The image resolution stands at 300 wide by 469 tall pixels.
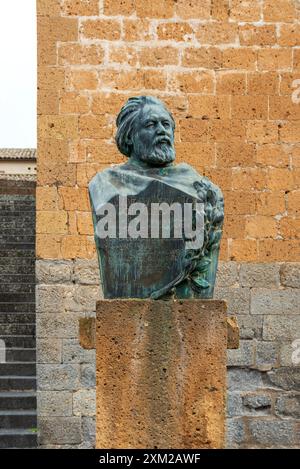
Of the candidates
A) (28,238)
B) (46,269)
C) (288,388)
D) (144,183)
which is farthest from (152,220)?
(28,238)

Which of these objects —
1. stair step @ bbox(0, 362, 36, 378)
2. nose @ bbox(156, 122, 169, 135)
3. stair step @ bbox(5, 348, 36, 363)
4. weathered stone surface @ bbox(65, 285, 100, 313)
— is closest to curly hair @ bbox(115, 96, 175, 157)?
nose @ bbox(156, 122, 169, 135)

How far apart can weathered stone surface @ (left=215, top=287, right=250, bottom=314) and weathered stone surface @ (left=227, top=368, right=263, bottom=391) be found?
49cm

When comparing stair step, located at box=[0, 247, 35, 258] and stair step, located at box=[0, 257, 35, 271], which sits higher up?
stair step, located at box=[0, 247, 35, 258]

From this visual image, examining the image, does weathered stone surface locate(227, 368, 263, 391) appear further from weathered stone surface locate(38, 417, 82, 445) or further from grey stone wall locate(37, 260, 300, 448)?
weathered stone surface locate(38, 417, 82, 445)

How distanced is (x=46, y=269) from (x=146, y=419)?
11.3ft

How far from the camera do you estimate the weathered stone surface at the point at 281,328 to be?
7125 mm

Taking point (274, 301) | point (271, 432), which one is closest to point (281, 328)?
point (274, 301)

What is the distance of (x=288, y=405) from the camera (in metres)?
7.17

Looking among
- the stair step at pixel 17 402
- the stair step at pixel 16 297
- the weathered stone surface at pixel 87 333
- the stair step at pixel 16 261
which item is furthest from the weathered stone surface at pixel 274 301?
the stair step at pixel 16 261

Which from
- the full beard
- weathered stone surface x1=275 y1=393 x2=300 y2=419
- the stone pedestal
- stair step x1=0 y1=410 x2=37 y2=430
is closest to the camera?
the stone pedestal

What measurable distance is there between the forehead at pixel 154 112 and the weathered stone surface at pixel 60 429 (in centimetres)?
368

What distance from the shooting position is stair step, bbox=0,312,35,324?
9731 millimetres

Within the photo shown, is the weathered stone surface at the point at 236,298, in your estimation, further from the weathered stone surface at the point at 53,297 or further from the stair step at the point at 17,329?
the stair step at the point at 17,329

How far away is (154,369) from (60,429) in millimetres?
3497
